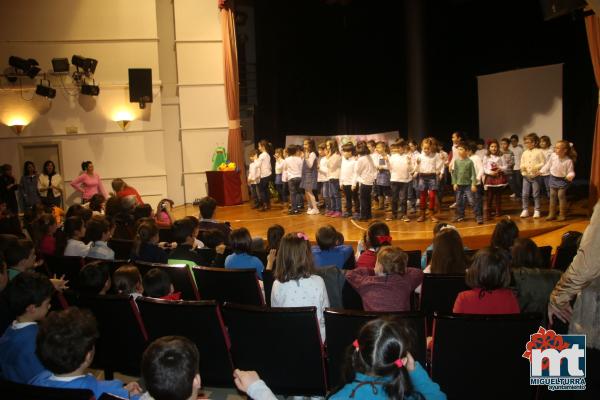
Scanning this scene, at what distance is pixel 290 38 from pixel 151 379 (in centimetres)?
1287

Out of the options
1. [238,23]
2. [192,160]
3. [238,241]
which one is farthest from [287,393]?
[238,23]

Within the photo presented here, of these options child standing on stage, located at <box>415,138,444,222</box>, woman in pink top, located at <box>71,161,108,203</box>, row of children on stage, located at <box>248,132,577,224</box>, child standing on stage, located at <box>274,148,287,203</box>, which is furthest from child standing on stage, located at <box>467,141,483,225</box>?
woman in pink top, located at <box>71,161,108,203</box>

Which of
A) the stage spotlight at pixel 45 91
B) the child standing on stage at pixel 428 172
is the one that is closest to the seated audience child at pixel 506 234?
the child standing on stage at pixel 428 172

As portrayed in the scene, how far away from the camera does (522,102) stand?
12320 millimetres

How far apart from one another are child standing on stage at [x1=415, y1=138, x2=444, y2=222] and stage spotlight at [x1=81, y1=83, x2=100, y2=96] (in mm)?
6235

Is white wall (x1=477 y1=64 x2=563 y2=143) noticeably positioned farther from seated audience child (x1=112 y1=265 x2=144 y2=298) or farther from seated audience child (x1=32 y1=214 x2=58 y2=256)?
seated audience child (x1=112 y1=265 x2=144 y2=298)

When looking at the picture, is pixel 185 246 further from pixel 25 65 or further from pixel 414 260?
pixel 25 65

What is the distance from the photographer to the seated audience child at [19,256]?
429 centimetres

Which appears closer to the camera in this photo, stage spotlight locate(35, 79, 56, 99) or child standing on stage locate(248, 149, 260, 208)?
stage spotlight locate(35, 79, 56, 99)

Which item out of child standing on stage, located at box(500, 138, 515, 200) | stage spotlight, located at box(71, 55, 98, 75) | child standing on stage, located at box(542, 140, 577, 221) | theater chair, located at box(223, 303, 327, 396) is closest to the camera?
theater chair, located at box(223, 303, 327, 396)

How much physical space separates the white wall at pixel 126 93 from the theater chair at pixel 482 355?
1020 centimetres

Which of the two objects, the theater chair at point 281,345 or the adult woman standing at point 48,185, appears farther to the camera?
the adult woman standing at point 48,185

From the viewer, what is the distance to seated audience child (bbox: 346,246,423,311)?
3.60 m

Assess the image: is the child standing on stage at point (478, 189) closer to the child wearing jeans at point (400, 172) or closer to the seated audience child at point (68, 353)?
the child wearing jeans at point (400, 172)
